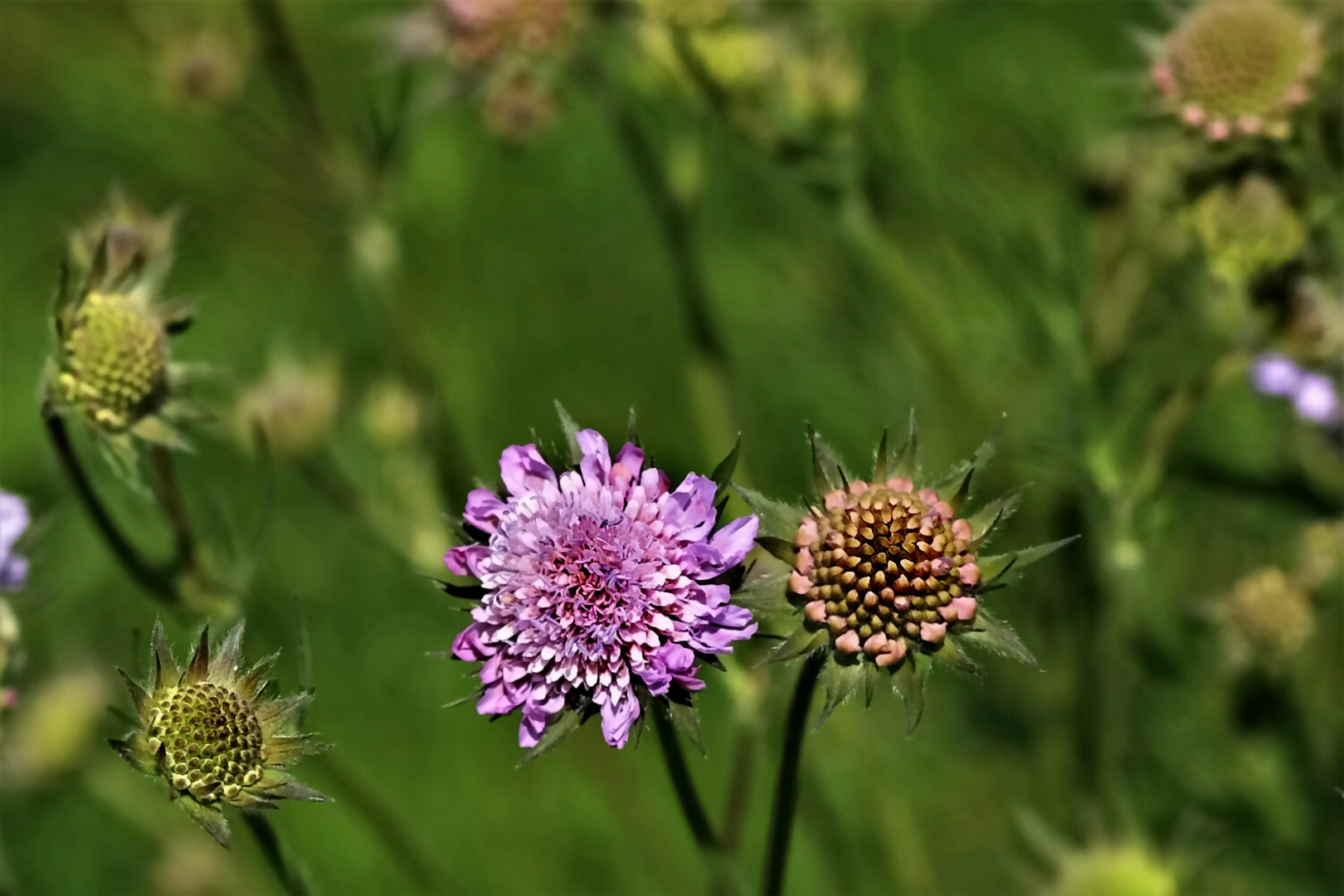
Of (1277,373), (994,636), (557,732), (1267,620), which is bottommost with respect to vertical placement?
(557,732)

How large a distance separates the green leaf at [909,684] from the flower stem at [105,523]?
4.33 feet

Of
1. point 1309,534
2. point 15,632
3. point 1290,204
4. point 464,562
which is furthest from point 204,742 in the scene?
point 1309,534

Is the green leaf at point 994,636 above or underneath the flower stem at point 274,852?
above

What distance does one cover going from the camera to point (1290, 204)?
233 cm

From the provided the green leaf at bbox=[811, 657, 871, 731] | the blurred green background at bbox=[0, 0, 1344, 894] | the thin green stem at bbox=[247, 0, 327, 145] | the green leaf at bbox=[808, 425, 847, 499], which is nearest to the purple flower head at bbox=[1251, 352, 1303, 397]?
the blurred green background at bbox=[0, 0, 1344, 894]

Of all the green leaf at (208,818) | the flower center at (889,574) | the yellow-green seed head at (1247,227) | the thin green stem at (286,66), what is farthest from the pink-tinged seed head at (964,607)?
the thin green stem at (286,66)

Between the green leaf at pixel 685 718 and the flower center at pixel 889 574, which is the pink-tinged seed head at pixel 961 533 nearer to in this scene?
the flower center at pixel 889 574

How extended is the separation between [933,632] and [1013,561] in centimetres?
13

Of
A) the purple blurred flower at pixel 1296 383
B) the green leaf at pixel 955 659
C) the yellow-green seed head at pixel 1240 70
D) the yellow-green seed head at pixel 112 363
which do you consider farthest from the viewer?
the purple blurred flower at pixel 1296 383

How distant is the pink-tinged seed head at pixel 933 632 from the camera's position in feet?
5.23

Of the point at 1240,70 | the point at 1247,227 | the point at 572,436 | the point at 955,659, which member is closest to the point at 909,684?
the point at 955,659

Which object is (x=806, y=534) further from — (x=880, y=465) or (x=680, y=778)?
(x=680, y=778)

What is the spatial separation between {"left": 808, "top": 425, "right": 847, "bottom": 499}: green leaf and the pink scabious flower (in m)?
0.16

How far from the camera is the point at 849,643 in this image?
1.59m
